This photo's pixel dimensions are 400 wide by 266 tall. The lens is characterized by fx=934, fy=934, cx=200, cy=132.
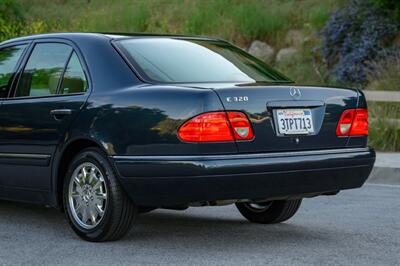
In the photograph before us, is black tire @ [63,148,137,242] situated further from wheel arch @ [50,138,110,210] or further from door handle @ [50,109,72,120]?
door handle @ [50,109,72,120]

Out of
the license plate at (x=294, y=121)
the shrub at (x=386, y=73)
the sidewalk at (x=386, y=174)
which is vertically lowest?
the shrub at (x=386, y=73)

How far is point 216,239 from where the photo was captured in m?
6.54

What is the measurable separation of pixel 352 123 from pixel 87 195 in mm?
1875

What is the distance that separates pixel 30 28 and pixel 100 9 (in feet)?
7.92

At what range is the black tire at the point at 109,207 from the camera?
6086mm

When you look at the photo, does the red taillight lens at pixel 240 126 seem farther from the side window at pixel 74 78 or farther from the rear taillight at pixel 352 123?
the side window at pixel 74 78

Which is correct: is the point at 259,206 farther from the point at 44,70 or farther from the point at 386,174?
the point at 386,174

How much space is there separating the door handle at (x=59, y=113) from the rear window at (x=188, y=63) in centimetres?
56

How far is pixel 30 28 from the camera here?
22047 mm

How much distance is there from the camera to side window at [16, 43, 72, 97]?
6828 millimetres

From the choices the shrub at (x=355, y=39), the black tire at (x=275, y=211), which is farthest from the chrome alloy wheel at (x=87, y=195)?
the shrub at (x=355, y=39)

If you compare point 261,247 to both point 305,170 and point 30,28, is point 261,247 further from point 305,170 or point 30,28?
point 30,28

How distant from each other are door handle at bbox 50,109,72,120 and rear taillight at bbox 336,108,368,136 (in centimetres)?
185

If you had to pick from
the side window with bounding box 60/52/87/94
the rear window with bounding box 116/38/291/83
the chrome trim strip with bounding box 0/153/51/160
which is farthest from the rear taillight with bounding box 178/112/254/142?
the chrome trim strip with bounding box 0/153/51/160
